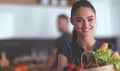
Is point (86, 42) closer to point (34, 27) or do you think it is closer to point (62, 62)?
point (62, 62)

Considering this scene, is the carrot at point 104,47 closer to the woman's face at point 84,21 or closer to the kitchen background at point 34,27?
the woman's face at point 84,21

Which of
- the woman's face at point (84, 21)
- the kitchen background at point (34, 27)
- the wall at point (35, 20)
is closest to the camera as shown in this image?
the woman's face at point (84, 21)

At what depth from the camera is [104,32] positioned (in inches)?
89.2

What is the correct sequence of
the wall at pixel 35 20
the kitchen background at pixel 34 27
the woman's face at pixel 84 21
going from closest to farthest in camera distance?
the woman's face at pixel 84 21 < the kitchen background at pixel 34 27 < the wall at pixel 35 20

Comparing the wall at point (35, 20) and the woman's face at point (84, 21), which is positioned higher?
the woman's face at point (84, 21)

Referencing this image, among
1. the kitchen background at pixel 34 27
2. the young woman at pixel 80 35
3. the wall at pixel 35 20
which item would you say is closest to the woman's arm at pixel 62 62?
the young woman at pixel 80 35

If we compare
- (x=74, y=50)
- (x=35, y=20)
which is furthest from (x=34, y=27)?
(x=74, y=50)

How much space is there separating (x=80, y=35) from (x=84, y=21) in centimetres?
4

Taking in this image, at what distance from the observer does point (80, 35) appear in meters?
0.57

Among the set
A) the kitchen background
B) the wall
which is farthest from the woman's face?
the wall

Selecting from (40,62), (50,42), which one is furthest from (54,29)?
(40,62)

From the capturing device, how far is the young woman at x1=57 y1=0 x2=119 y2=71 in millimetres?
546

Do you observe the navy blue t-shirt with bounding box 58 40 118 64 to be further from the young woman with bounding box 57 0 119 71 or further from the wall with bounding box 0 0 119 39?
the wall with bounding box 0 0 119 39

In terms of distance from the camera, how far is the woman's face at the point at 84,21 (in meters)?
0.54
